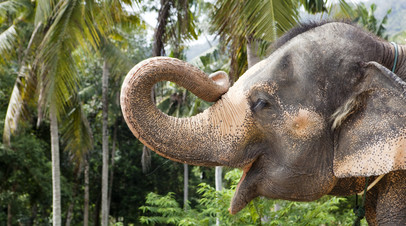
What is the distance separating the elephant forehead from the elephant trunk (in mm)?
165

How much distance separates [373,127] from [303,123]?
24cm

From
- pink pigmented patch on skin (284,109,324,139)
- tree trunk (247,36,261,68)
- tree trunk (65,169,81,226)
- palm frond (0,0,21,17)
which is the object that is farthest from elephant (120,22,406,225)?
tree trunk (65,169,81,226)

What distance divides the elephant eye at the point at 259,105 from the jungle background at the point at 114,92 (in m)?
0.40

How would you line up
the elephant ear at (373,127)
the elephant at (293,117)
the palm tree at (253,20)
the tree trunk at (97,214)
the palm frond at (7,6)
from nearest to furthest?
the elephant ear at (373,127)
the elephant at (293,117)
the palm tree at (253,20)
the palm frond at (7,6)
the tree trunk at (97,214)

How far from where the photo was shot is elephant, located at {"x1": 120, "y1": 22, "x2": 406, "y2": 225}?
5.60 ft

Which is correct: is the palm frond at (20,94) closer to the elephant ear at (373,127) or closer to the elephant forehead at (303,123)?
the elephant forehead at (303,123)

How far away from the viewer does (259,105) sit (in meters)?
1.81

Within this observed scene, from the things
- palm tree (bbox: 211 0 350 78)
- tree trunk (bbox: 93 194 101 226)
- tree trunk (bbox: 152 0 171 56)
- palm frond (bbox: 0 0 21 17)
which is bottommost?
tree trunk (bbox: 93 194 101 226)

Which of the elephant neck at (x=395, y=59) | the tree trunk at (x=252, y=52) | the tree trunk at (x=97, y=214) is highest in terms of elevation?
the tree trunk at (x=252, y=52)

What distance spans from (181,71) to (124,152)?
24230 mm

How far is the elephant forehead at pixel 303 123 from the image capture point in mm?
1739

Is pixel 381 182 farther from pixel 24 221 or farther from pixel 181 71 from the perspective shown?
pixel 24 221

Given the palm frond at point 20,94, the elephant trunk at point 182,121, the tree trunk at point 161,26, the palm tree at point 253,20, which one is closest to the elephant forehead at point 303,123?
the elephant trunk at point 182,121

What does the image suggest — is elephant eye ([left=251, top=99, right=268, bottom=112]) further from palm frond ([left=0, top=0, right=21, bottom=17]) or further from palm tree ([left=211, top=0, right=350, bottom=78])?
palm frond ([left=0, top=0, right=21, bottom=17])
